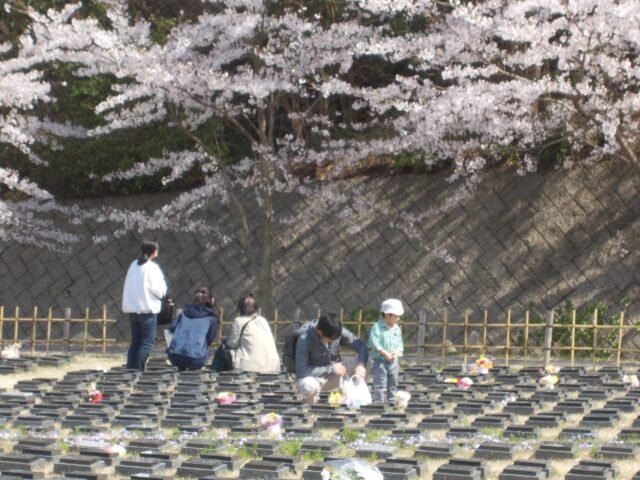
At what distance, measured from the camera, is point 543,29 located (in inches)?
504

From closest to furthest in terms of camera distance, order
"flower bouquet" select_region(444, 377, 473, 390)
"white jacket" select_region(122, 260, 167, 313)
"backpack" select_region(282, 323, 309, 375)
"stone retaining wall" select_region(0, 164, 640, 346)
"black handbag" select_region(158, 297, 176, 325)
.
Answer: "backpack" select_region(282, 323, 309, 375), "flower bouquet" select_region(444, 377, 473, 390), "white jacket" select_region(122, 260, 167, 313), "black handbag" select_region(158, 297, 176, 325), "stone retaining wall" select_region(0, 164, 640, 346)

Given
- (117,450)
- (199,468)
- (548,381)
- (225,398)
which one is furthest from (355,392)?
(199,468)

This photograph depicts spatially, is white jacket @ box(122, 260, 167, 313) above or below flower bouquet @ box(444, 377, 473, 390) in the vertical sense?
above

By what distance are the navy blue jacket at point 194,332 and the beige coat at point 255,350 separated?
0.27m

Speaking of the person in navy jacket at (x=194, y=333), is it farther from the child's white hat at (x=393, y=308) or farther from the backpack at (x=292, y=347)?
the child's white hat at (x=393, y=308)

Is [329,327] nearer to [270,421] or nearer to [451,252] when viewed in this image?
[270,421]

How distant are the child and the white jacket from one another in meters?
2.95

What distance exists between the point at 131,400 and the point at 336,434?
247cm

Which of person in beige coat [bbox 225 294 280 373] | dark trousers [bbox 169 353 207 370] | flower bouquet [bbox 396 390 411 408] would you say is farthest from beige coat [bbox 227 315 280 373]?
flower bouquet [bbox 396 390 411 408]

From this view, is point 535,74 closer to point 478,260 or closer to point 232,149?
point 478,260

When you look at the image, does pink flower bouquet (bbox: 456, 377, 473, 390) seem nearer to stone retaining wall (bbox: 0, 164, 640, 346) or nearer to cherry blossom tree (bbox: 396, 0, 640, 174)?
cherry blossom tree (bbox: 396, 0, 640, 174)

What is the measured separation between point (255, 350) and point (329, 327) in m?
2.45

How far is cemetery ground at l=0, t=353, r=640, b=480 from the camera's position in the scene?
19.7ft

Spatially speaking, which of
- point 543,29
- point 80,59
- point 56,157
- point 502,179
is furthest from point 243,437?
point 56,157
